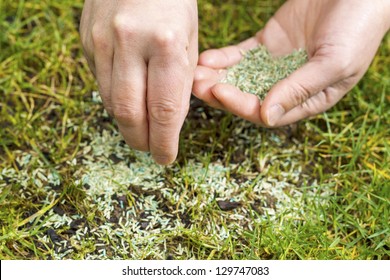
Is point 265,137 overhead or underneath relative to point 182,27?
underneath

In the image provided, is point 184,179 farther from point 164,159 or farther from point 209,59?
point 209,59

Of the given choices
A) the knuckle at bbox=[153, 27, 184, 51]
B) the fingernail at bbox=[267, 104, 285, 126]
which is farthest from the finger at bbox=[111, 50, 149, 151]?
the fingernail at bbox=[267, 104, 285, 126]

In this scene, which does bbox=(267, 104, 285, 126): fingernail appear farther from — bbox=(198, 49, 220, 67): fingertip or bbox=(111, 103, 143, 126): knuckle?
bbox=(111, 103, 143, 126): knuckle

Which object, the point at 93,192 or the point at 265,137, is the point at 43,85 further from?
the point at 265,137

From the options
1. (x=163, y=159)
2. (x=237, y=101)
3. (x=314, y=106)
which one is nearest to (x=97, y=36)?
(x=163, y=159)

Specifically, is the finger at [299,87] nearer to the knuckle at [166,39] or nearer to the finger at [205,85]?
the finger at [205,85]

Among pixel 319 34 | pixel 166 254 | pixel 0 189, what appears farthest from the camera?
pixel 319 34

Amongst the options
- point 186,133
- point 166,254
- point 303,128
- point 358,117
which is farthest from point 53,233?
point 358,117

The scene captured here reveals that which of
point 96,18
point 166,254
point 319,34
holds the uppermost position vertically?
point 96,18
